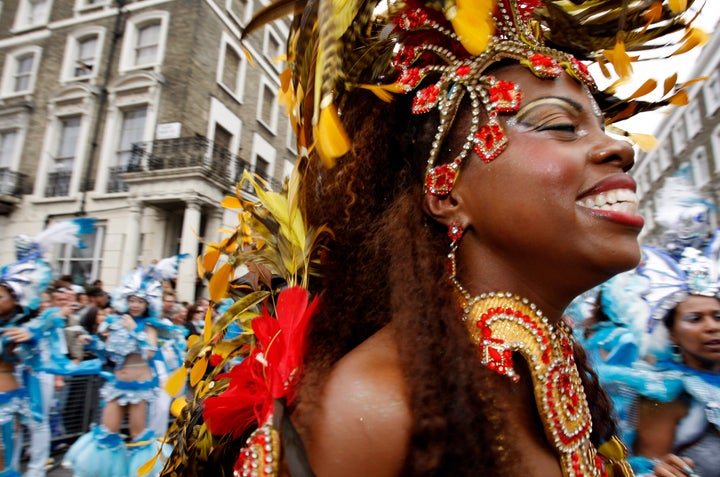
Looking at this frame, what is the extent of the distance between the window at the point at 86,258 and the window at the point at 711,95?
2355cm

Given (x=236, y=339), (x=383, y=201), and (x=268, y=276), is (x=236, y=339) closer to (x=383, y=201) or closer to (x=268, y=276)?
(x=268, y=276)

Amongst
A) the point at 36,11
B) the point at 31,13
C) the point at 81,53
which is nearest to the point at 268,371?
the point at 81,53

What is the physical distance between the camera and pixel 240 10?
17547 millimetres

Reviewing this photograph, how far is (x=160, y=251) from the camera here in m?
15.2

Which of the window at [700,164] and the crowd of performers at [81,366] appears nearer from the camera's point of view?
the crowd of performers at [81,366]

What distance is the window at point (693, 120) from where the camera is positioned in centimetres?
2159

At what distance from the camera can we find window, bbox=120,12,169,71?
16.4m

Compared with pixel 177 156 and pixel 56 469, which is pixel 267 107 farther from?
pixel 56 469

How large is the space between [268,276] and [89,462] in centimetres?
489

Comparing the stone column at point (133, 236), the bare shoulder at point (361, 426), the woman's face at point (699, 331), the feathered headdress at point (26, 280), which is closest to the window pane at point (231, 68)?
the stone column at point (133, 236)

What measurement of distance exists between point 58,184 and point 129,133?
3371mm

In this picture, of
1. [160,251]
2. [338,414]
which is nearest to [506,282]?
[338,414]

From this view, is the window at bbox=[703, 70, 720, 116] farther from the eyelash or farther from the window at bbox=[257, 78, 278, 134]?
the eyelash

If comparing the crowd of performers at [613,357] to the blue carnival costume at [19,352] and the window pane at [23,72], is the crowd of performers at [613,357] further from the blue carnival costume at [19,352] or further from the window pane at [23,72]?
the window pane at [23,72]
